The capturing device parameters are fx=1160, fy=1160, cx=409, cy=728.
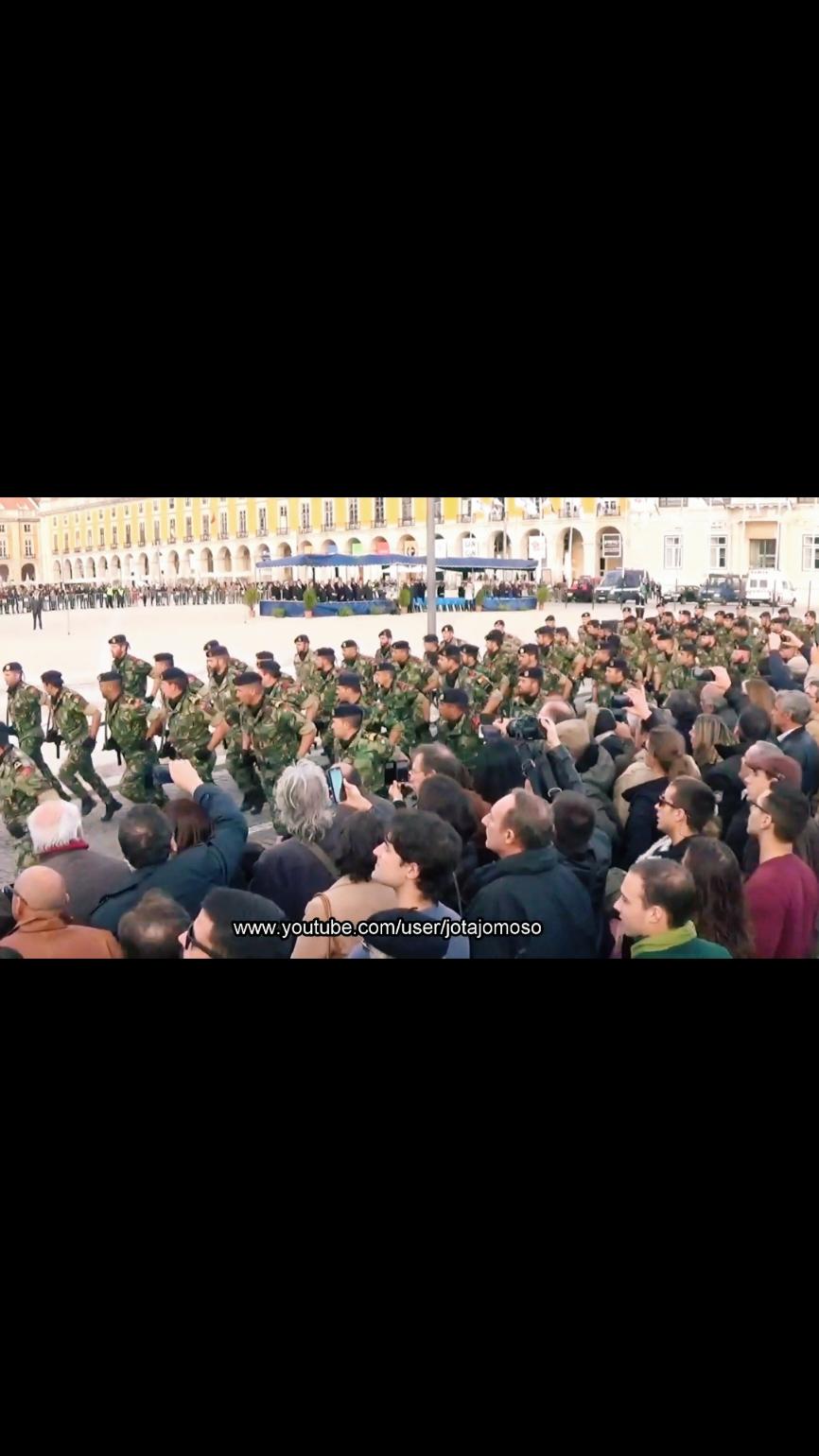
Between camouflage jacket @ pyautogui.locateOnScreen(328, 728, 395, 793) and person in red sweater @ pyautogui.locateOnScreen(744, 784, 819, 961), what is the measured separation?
70.5 inches

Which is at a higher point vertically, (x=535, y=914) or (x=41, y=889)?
(x=41, y=889)

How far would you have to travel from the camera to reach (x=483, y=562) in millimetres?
5887

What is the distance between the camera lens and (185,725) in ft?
19.1

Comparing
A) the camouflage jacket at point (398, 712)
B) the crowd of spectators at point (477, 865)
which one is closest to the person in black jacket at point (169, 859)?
the crowd of spectators at point (477, 865)

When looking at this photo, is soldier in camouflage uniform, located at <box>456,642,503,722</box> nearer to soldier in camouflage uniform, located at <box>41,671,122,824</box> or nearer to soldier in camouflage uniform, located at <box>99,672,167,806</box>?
soldier in camouflage uniform, located at <box>99,672,167,806</box>

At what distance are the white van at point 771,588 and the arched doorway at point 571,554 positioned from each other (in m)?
0.85

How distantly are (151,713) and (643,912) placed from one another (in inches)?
102

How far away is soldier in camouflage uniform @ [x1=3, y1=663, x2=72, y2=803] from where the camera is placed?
575 cm

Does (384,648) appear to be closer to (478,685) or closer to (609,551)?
(478,685)

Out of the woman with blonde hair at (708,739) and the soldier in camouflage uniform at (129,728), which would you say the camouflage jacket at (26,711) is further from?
the woman with blonde hair at (708,739)

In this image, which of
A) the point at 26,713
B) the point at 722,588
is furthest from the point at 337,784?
the point at 722,588

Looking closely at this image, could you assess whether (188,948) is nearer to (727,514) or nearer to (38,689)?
(38,689)

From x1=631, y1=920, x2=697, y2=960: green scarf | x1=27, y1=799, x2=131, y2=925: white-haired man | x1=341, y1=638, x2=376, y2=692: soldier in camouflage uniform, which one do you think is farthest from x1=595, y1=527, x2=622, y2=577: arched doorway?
x1=27, y1=799, x2=131, y2=925: white-haired man

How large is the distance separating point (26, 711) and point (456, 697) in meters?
2.15
